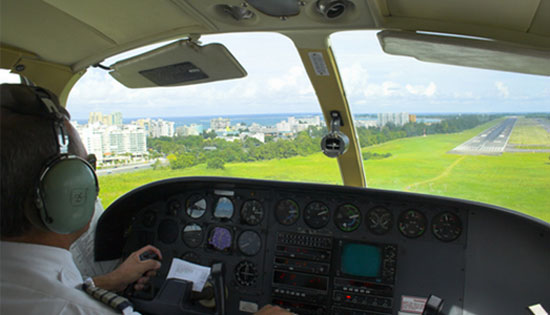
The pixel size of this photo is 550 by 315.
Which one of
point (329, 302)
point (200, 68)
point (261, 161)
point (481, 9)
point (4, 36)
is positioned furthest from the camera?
point (261, 161)

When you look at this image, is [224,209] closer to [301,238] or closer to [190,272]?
[190,272]

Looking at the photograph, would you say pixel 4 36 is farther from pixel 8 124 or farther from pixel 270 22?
pixel 8 124

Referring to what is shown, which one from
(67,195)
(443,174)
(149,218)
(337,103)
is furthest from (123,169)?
(443,174)

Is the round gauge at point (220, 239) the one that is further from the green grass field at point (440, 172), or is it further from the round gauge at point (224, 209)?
the green grass field at point (440, 172)

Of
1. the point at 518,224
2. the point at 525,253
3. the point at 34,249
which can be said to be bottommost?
the point at 525,253

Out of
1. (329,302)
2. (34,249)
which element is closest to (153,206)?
(329,302)

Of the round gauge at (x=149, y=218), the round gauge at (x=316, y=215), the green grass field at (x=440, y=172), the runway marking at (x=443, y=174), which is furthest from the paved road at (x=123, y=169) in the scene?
the runway marking at (x=443, y=174)
